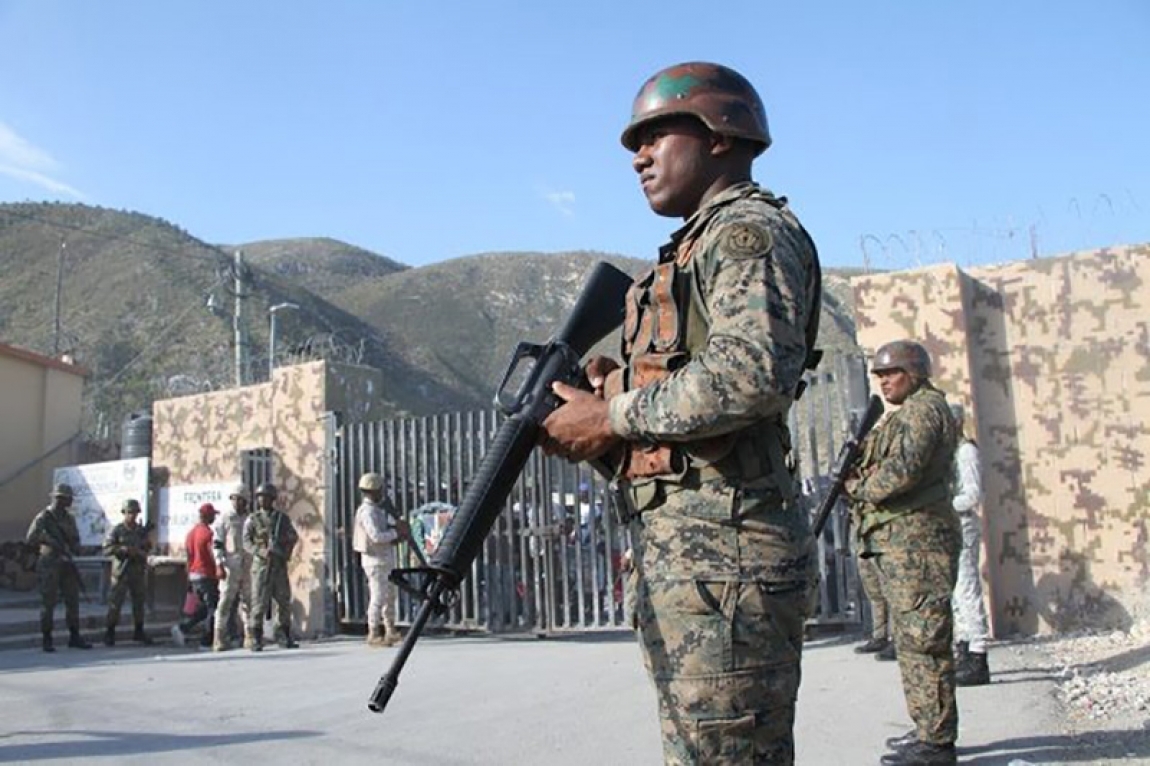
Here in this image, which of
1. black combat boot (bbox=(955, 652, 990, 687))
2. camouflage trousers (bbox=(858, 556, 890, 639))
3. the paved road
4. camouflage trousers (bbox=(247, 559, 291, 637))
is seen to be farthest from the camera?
camouflage trousers (bbox=(247, 559, 291, 637))

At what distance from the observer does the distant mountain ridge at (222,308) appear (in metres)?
42.8

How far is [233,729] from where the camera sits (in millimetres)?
5375

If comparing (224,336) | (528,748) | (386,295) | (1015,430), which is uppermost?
(386,295)

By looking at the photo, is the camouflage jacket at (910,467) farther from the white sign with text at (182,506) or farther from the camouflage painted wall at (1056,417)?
the white sign with text at (182,506)

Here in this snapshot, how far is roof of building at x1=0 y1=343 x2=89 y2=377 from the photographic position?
16266 mm

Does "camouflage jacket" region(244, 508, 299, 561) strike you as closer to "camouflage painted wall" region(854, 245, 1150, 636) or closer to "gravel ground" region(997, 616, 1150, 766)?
"camouflage painted wall" region(854, 245, 1150, 636)

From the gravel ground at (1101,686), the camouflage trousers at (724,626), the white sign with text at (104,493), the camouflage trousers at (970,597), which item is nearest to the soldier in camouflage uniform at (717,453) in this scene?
the camouflage trousers at (724,626)

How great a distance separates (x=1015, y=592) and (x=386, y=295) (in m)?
68.2

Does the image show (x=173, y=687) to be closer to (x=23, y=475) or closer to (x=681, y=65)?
(x=681, y=65)

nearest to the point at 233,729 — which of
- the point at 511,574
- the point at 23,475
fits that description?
the point at 511,574

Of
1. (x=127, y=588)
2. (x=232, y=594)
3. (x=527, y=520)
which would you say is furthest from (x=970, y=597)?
(x=127, y=588)

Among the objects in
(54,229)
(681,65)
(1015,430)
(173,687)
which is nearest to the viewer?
(681,65)

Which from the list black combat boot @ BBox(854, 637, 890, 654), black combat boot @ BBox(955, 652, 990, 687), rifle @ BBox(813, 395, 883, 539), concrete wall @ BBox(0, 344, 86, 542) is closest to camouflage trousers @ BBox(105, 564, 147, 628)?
concrete wall @ BBox(0, 344, 86, 542)

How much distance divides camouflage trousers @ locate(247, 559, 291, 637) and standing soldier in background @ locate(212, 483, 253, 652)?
10cm
